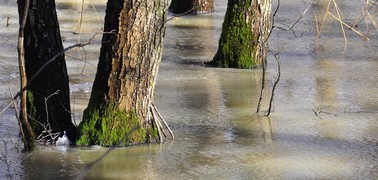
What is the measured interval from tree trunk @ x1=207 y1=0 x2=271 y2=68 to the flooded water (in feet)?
0.79

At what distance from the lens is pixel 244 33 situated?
11898mm

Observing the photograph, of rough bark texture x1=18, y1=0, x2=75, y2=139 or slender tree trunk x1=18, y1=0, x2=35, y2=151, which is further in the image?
rough bark texture x1=18, y1=0, x2=75, y2=139

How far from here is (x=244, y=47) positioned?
39.2 ft

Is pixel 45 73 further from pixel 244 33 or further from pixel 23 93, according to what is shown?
pixel 244 33

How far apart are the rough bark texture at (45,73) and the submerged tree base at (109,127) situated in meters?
0.26

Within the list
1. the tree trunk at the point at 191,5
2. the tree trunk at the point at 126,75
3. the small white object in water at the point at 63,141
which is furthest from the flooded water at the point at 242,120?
the tree trunk at the point at 191,5

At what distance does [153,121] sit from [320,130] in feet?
5.70

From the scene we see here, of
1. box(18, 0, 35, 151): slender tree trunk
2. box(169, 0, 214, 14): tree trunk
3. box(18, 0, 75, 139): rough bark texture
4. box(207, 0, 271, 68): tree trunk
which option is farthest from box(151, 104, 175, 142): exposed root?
box(169, 0, 214, 14): tree trunk

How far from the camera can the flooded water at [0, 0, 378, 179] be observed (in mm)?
7293

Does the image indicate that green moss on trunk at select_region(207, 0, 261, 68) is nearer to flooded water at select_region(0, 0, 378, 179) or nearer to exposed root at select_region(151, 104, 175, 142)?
flooded water at select_region(0, 0, 378, 179)

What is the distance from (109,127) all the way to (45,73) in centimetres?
78

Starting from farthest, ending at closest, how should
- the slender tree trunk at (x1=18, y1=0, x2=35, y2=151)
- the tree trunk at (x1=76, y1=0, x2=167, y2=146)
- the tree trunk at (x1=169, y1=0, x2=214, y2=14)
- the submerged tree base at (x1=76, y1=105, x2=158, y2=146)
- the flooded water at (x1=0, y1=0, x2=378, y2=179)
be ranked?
the tree trunk at (x1=169, y1=0, x2=214, y2=14), the submerged tree base at (x1=76, y1=105, x2=158, y2=146), the tree trunk at (x1=76, y1=0, x2=167, y2=146), the flooded water at (x1=0, y1=0, x2=378, y2=179), the slender tree trunk at (x1=18, y1=0, x2=35, y2=151)

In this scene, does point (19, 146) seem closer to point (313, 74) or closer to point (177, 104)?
point (177, 104)

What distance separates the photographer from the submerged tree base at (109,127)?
7812 millimetres
